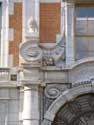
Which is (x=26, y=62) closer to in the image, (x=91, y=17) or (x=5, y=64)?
(x=5, y=64)

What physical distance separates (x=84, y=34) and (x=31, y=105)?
8.11ft

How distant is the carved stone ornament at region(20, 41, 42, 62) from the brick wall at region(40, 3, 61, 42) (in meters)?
0.47

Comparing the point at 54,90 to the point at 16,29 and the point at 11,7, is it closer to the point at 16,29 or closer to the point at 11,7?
the point at 16,29

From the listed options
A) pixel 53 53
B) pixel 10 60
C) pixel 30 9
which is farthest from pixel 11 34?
pixel 53 53

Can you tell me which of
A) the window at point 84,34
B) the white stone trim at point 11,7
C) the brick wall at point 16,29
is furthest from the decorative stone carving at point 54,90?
the white stone trim at point 11,7

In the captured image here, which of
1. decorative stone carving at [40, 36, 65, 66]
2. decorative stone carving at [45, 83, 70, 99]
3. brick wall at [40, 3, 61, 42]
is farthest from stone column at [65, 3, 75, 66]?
decorative stone carving at [45, 83, 70, 99]

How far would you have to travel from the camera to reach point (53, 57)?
14.6m

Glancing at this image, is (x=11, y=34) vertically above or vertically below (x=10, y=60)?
above

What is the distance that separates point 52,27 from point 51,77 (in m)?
1.41

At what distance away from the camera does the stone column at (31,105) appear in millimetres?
14039

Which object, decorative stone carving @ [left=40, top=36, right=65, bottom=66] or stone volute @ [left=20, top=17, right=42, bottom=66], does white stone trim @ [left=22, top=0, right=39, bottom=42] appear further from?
decorative stone carving @ [left=40, top=36, right=65, bottom=66]

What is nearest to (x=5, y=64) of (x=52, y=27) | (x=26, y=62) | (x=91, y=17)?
(x=26, y=62)

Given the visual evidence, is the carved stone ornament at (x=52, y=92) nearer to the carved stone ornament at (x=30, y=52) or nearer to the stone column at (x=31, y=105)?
the stone column at (x=31, y=105)

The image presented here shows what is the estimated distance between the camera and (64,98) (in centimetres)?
1424
